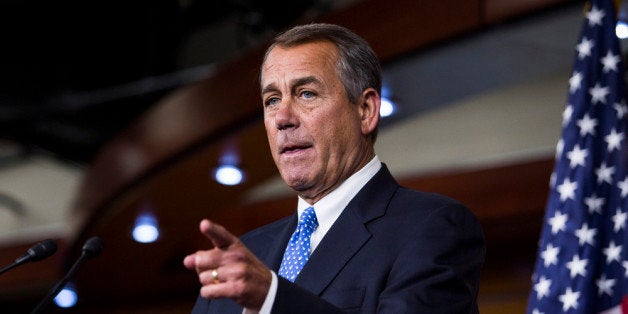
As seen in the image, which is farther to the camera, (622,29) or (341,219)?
(622,29)

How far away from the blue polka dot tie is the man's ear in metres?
0.26

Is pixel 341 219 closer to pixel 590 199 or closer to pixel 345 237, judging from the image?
pixel 345 237

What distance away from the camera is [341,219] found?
218cm

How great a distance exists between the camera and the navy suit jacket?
73.7 inches

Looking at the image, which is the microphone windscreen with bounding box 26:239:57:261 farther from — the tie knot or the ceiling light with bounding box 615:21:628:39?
the ceiling light with bounding box 615:21:628:39

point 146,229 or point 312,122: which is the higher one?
point 146,229

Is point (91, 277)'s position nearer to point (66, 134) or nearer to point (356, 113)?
point (66, 134)

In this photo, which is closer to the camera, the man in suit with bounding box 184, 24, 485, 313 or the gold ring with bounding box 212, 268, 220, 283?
the gold ring with bounding box 212, 268, 220, 283

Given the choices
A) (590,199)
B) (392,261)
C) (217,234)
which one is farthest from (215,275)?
(590,199)

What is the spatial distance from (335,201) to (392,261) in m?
0.31

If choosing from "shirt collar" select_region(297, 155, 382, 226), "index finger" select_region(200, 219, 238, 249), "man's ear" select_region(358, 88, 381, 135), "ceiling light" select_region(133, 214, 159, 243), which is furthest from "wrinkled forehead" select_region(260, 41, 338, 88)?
"ceiling light" select_region(133, 214, 159, 243)

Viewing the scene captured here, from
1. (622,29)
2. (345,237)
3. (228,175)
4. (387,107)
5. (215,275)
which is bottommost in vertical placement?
(215,275)

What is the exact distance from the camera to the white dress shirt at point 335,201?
2234mm

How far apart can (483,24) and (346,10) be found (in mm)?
751
